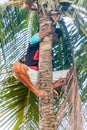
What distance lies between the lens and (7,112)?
591 cm

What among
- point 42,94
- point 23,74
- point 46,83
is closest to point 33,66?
point 23,74

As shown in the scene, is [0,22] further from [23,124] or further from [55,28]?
[23,124]

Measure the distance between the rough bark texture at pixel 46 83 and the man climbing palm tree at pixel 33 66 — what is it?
0.08 m

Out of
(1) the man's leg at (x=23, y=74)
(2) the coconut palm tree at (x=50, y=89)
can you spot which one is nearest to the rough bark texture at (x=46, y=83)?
(2) the coconut palm tree at (x=50, y=89)

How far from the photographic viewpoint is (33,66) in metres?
5.57

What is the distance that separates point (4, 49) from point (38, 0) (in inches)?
50.7

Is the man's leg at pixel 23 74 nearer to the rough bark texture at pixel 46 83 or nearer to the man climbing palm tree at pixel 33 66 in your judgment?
the man climbing palm tree at pixel 33 66

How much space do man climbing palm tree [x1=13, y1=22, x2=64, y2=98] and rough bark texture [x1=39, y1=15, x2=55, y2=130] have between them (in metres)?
0.08

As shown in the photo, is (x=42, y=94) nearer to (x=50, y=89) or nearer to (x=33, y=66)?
(x=50, y=89)

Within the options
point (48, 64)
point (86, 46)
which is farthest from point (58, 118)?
point (86, 46)

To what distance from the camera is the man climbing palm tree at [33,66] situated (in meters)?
5.08

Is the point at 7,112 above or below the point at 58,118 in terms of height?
below

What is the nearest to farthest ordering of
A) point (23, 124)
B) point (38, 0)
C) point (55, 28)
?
point (38, 0), point (55, 28), point (23, 124)

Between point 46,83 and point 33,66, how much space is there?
2.12 ft
